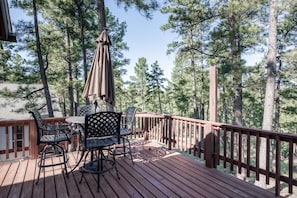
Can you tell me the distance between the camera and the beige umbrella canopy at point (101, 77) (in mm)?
3383

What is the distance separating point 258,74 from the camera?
390 inches

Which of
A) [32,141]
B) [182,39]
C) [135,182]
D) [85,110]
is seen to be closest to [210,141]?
[135,182]

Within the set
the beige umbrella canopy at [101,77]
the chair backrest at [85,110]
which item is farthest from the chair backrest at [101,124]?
the chair backrest at [85,110]

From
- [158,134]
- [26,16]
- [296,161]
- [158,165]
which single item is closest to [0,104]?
[26,16]

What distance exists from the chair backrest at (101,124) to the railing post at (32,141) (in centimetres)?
196

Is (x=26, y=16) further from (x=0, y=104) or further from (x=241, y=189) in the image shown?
(x=241, y=189)

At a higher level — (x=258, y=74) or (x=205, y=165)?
(x=258, y=74)

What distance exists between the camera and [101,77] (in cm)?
341

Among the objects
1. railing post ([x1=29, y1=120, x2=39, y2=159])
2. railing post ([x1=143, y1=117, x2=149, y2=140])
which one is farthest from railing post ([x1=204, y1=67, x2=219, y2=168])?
railing post ([x1=29, y1=120, x2=39, y2=159])

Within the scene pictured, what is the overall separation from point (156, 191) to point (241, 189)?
49.8 inches

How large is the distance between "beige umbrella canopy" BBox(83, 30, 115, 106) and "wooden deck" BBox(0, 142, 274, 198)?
4.66 ft

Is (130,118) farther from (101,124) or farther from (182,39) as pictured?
(182,39)

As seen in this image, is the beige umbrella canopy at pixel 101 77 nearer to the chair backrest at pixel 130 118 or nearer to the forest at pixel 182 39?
the chair backrest at pixel 130 118

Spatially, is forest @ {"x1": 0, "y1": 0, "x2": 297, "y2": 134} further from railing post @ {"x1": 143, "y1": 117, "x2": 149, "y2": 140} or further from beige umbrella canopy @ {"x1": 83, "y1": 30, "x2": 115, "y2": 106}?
railing post @ {"x1": 143, "y1": 117, "x2": 149, "y2": 140}
